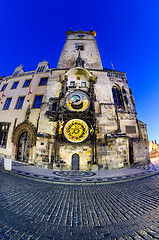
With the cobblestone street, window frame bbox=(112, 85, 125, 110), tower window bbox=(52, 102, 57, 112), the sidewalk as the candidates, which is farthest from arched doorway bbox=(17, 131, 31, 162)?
window frame bbox=(112, 85, 125, 110)

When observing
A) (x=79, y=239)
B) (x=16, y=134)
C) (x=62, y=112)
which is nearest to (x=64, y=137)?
(x=62, y=112)

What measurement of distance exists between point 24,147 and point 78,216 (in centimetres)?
1111

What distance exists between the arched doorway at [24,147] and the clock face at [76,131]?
18.3 feet

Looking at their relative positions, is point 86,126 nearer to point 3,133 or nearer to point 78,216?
point 78,216

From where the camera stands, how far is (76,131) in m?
9.66

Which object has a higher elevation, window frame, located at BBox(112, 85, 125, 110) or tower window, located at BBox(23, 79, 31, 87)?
tower window, located at BBox(23, 79, 31, 87)

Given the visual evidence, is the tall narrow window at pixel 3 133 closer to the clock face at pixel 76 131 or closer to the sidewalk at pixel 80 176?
the sidewalk at pixel 80 176

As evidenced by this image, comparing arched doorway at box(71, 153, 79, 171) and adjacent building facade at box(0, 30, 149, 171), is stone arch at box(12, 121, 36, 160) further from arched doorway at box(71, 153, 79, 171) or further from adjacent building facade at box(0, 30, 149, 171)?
arched doorway at box(71, 153, 79, 171)

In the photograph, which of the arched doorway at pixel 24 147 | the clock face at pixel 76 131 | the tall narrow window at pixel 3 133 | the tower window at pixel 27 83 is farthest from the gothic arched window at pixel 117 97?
the tall narrow window at pixel 3 133

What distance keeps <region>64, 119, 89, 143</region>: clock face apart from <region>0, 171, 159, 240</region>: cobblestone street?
580 centimetres

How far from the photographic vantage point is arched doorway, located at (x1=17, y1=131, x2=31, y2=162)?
1096cm

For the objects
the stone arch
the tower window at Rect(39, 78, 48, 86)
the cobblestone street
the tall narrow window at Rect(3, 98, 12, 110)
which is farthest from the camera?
the tall narrow window at Rect(3, 98, 12, 110)

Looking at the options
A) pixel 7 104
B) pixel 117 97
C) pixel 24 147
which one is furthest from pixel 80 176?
pixel 7 104

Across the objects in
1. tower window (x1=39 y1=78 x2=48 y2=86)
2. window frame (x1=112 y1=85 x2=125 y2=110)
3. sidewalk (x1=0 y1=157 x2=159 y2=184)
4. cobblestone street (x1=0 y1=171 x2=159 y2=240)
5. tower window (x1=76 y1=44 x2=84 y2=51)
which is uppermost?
tower window (x1=76 y1=44 x2=84 y2=51)
